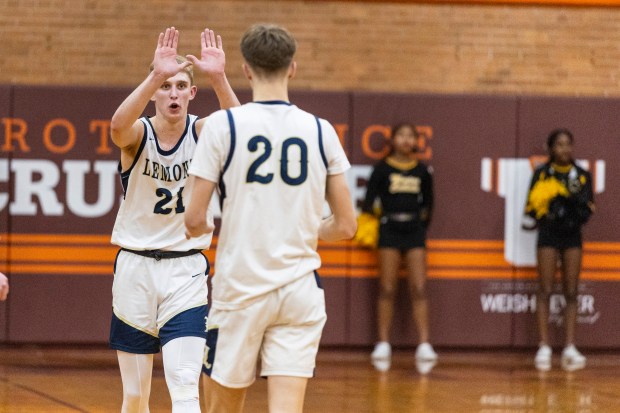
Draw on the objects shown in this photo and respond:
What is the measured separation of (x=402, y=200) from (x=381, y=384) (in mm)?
1938

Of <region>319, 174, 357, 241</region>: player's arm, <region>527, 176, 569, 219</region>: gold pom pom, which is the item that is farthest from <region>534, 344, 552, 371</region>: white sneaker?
<region>319, 174, 357, 241</region>: player's arm

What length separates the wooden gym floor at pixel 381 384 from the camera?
738 cm

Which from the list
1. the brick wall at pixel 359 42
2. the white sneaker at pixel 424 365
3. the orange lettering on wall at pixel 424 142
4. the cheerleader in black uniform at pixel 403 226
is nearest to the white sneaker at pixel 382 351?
the cheerleader in black uniform at pixel 403 226

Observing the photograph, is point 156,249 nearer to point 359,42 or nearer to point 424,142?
point 424,142

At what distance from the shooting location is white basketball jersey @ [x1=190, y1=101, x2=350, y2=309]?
3.77 meters

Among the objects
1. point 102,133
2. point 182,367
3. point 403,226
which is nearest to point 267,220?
point 182,367

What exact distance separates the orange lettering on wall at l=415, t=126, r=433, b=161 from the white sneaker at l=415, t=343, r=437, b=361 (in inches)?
68.3

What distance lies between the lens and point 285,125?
12.5 ft

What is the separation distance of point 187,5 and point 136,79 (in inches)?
33.8

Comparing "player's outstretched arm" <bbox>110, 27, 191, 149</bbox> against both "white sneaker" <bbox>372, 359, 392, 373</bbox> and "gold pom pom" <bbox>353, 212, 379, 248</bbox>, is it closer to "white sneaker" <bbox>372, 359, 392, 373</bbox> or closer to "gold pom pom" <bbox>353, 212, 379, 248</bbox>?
"white sneaker" <bbox>372, 359, 392, 373</bbox>

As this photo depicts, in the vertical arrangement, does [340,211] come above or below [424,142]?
below

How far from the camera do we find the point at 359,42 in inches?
418

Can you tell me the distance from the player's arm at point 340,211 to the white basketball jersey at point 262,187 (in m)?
0.05

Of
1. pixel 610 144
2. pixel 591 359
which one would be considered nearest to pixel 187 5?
pixel 610 144
